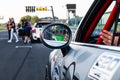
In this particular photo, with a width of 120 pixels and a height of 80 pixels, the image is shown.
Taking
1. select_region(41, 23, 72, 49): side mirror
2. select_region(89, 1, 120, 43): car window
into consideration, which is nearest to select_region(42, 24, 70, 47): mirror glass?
select_region(41, 23, 72, 49): side mirror

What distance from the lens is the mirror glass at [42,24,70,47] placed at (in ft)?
10.4

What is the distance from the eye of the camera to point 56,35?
340 centimetres

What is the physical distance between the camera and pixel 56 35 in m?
3.40

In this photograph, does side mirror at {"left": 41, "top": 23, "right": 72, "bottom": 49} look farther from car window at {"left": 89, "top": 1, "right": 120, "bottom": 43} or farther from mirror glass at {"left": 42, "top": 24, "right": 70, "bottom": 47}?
car window at {"left": 89, "top": 1, "right": 120, "bottom": 43}

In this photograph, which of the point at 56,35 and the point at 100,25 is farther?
the point at 56,35

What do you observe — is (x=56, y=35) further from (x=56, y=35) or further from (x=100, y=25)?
(x=100, y=25)

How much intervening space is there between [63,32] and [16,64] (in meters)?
9.61

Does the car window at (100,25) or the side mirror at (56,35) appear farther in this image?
the side mirror at (56,35)

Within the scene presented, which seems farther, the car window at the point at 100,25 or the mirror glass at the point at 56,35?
the mirror glass at the point at 56,35

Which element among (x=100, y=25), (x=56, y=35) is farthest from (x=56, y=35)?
(x=100, y=25)

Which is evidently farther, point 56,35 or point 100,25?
point 56,35

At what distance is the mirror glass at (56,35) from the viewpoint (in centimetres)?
316

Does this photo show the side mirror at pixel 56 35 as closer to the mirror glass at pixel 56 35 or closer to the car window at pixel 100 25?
the mirror glass at pixel 56 35

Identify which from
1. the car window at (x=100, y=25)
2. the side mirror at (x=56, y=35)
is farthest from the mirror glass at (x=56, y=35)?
the car window at (x=100, y=25)
